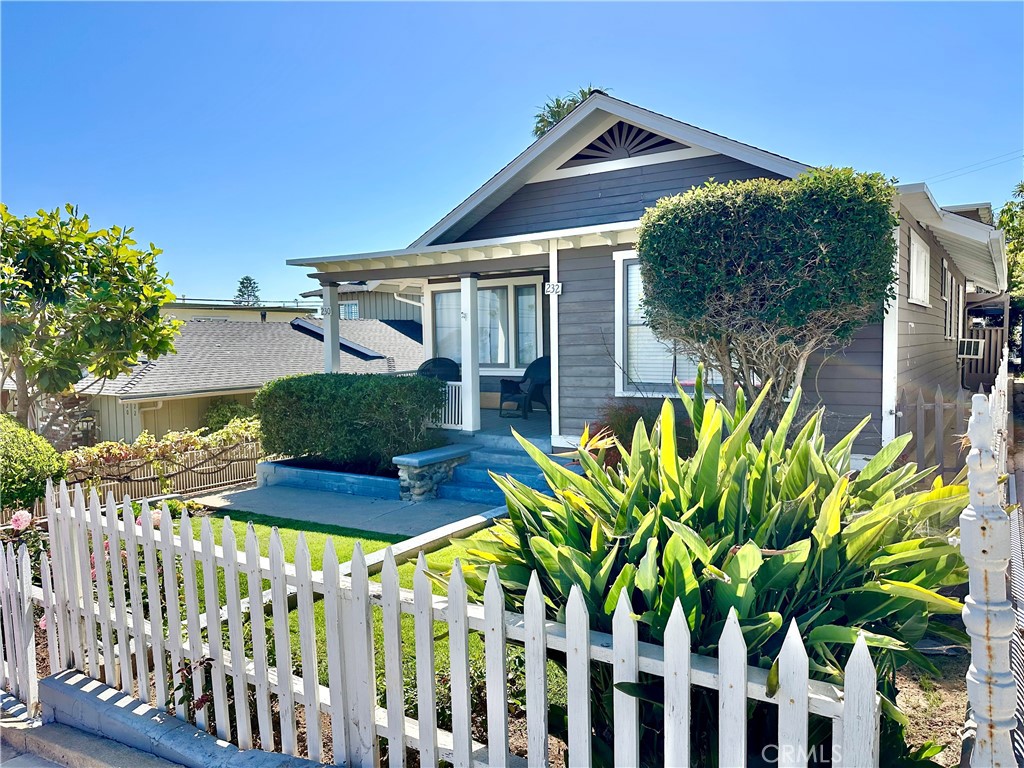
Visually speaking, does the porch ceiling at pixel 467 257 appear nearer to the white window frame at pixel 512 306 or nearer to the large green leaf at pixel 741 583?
the white window frame at pixel 512 306

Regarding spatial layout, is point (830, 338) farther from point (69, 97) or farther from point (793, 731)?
point (69, 97)

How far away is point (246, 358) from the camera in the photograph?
2080 centimetres

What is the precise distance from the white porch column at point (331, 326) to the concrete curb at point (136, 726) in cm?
831

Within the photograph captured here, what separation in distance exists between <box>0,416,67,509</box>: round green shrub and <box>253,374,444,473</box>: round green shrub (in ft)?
12.9

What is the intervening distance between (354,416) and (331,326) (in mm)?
2671

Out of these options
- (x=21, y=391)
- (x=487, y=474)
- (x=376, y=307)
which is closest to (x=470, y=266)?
(x=487, y=474)

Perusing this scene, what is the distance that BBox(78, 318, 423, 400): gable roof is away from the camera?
17750 mm

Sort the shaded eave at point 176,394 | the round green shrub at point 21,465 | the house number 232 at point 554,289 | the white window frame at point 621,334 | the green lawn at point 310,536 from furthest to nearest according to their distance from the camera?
1. the shaded eave at point 176,394
2. the house number 232 at point 554,289
3. the white window frame at point 621,334
4. the green lawn at point 310,536
5. the round green shrub at point 21,465

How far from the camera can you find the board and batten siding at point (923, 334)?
27.4 feet

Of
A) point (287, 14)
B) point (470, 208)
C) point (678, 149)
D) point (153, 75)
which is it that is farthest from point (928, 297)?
point (153, 75)

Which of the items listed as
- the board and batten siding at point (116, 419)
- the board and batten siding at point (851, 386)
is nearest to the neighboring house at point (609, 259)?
the board and batten siding at point (851, 386)

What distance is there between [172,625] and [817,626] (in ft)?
9.80

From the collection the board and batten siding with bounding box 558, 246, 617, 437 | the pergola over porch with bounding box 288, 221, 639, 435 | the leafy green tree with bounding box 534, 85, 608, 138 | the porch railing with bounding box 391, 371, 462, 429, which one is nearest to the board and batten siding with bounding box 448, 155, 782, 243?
the pergola over porch with bounding box 288, 221, 639, 435

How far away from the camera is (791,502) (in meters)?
2.41
